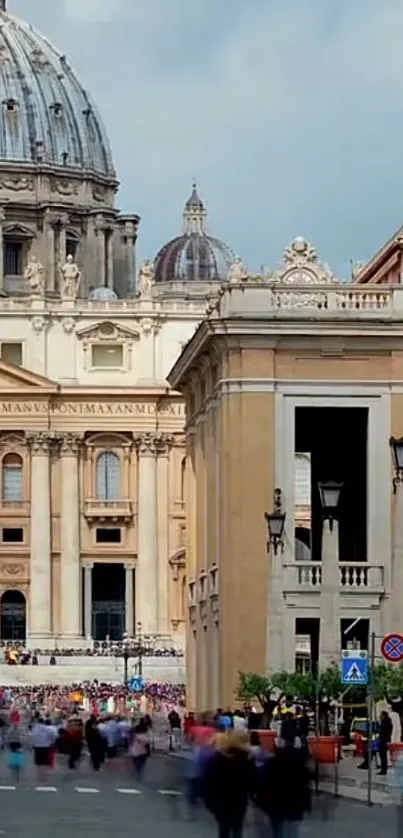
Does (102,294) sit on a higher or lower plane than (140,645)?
higher

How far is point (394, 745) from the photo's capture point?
4838 cm

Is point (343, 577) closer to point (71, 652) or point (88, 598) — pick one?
point (71, 652)

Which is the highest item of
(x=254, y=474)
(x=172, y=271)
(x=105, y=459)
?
(x=172, y=271)

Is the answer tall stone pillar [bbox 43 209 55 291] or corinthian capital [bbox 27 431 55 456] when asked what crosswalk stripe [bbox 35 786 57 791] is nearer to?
corinthian capital [bbox 27 431 55 456]

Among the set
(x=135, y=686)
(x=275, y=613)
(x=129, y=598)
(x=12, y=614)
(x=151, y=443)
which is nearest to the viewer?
(x=275, y=613)

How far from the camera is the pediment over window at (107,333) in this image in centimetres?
13700

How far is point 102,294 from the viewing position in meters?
148

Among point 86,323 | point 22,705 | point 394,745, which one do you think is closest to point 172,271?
point 86,323

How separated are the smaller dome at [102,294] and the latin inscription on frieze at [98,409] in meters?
7.38

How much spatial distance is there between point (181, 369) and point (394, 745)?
97.7 feet

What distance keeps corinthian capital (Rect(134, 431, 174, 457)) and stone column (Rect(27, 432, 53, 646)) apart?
3533 millimetres

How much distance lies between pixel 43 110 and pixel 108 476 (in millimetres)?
30327

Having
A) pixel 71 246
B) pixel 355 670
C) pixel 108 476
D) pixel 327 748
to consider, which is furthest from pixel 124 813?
pixel 71 246

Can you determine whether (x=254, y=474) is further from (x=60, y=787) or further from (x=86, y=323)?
(x=86, y=323)
